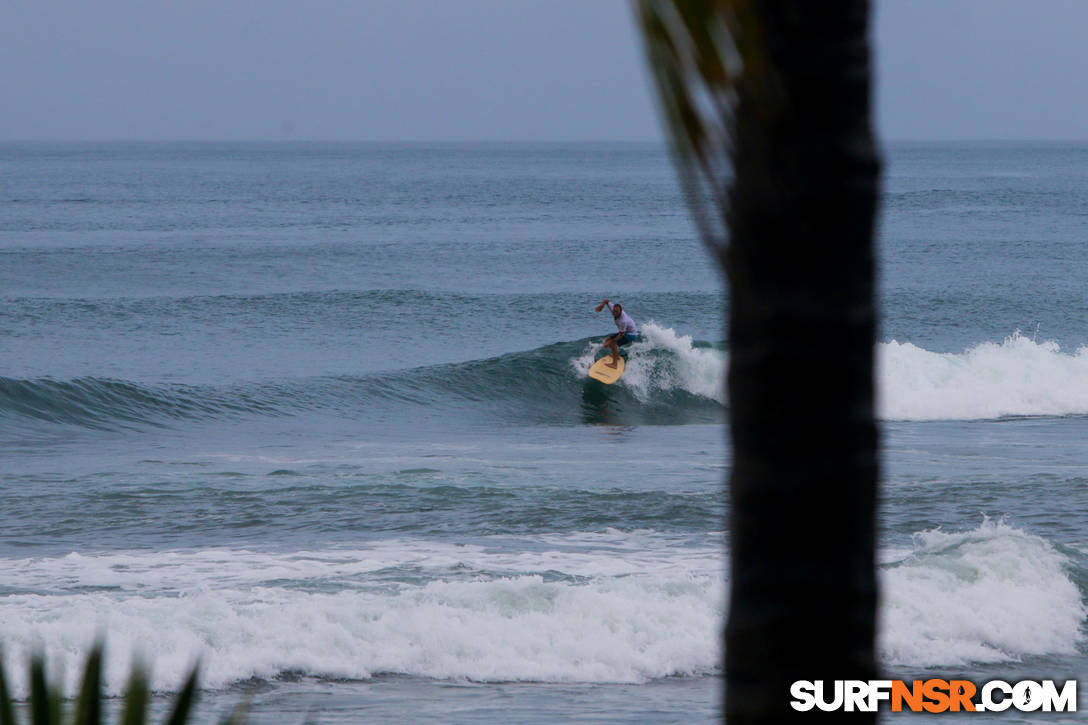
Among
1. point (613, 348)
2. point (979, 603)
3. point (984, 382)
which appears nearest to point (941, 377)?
point (984, 382)

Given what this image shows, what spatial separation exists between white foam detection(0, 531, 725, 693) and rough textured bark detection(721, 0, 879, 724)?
7.07 metres

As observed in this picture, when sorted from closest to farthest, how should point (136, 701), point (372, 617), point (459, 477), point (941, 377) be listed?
Result: 1. point (136, 701)
2. point (372, 617)
3. point (459, 477)
4. point (941, 377)

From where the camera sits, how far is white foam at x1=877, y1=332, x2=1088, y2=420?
24094mm

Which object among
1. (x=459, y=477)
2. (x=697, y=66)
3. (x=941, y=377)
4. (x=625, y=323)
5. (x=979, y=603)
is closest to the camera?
(x=697, y=66)

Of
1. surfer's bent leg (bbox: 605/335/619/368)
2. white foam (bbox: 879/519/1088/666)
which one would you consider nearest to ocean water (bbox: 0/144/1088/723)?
white foam (bbox: 879/519/1088/666)

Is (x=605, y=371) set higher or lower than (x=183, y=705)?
lower

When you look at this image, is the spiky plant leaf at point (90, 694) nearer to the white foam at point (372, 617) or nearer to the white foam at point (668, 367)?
the white foam at point (372, 617)

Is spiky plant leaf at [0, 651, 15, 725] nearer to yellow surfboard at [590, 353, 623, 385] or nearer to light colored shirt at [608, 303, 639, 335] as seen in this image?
light colored shirt at [608, 303, 639, 335]

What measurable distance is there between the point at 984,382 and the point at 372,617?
18.7 m

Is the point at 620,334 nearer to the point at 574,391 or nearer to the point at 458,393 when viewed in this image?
the point at 574,391

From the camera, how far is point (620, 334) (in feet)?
81.8

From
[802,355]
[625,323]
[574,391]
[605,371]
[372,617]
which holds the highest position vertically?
[802,355]

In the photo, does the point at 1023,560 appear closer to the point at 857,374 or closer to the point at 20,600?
the point at 20,600

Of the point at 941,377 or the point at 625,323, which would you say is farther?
the point at 941,377
